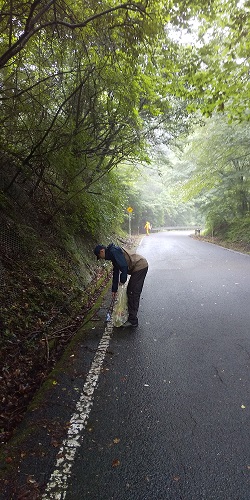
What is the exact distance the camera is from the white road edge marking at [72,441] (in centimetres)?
211

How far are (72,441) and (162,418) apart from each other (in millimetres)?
887

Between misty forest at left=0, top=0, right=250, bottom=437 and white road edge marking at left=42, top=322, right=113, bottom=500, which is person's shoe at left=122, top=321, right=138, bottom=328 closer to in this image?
misty forest at left=0, top=0, right=250, bottom=437

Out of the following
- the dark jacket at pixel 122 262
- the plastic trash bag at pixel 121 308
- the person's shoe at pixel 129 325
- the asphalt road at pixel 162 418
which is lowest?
the person's shoe at pixel 129 325

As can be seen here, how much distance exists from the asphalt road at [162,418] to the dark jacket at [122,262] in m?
0.98

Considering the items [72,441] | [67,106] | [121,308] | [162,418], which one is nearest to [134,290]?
[121,308]

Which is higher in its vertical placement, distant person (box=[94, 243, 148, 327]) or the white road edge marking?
distant person (box=[94, 243, 148, 327])

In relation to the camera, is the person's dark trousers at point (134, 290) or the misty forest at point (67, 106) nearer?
the misty forest at point (67, 106)

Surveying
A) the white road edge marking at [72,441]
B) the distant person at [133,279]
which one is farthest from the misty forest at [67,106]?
the distant person at [133,279]

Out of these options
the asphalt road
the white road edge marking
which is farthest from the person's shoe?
the white road edge marking

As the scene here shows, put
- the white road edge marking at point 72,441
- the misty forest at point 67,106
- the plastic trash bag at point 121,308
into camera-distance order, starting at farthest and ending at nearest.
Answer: the plastic trash bag at point 121,308, the misty forest at point 67,106, the white road edge marking at point 72,441

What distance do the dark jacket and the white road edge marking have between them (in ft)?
5.20

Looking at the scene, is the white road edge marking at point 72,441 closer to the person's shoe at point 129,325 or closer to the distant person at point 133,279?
the person's shoe at point 129,325

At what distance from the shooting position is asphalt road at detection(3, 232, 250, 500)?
215 cm

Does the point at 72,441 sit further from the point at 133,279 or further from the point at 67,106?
the point at 67,106
